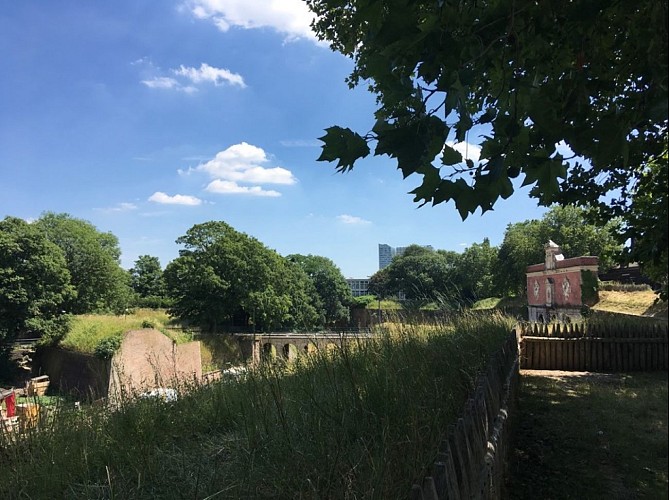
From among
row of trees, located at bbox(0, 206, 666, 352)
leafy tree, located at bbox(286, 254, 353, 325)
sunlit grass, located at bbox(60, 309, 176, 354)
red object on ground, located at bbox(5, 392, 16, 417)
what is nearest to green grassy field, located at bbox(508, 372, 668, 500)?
red object on ground, located at bbox(5, 392, 16, 417)

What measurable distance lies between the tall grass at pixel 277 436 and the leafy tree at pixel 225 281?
40.9 metres

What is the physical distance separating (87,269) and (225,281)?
50.1 feet

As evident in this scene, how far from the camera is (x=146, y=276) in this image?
3354 inches

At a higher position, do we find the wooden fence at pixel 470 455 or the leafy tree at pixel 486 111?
the leafy tree at pixel 486 111

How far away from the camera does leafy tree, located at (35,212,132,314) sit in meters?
48.9

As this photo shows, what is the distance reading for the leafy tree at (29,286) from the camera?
3688cm

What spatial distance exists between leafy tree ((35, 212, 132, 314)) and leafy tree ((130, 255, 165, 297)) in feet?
97.6

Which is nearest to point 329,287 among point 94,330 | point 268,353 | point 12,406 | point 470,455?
point 94,330

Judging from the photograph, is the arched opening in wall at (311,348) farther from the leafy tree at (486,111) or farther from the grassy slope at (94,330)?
the grassy slope at (94,330)

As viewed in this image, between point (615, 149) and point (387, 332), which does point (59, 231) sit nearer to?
point (387, 332)

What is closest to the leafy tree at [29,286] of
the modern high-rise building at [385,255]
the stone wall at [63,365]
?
the stone wall at [63,365]

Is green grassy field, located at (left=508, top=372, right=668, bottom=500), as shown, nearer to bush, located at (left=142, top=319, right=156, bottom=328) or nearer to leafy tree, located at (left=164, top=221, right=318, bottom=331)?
bush, located at (left=142, top=319, right=156, bottom=328)

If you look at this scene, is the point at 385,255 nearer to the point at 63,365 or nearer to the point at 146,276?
the point at 146,276

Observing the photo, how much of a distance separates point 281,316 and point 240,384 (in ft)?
149
